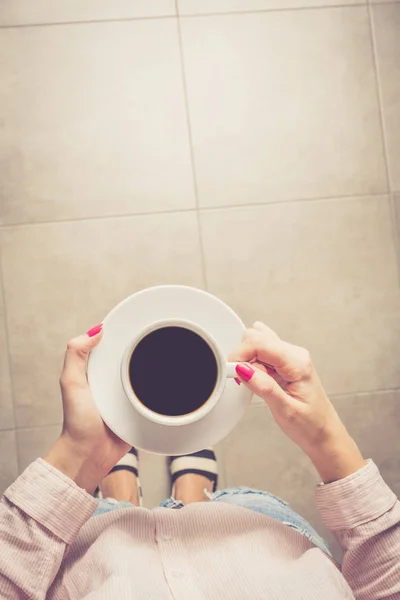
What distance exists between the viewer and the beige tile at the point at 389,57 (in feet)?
4.29

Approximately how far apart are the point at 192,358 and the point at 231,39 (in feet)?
3.04

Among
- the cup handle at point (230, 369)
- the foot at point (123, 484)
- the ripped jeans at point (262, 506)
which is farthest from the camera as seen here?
the foot at point (123, 484)

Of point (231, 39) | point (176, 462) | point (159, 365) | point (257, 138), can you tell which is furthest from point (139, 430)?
point (231, 39)

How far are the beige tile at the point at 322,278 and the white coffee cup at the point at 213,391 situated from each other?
663mm

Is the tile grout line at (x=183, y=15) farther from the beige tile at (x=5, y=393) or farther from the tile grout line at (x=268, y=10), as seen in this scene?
the beige tile at (x=5, y=393)

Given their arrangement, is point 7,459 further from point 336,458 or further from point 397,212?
point 397,212

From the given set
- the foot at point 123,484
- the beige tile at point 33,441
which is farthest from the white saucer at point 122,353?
the beige tile at point 33,441

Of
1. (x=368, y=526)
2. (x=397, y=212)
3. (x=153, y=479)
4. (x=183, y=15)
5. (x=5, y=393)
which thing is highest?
(x=183, y=15)

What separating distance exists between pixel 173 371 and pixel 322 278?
0.74 m

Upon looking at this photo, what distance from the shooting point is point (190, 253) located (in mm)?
1262

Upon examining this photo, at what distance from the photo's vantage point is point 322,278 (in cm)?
129

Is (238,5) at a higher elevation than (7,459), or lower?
higher

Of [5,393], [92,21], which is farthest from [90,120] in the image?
[5,393]

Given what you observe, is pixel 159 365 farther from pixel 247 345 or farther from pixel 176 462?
pixel 176 462
